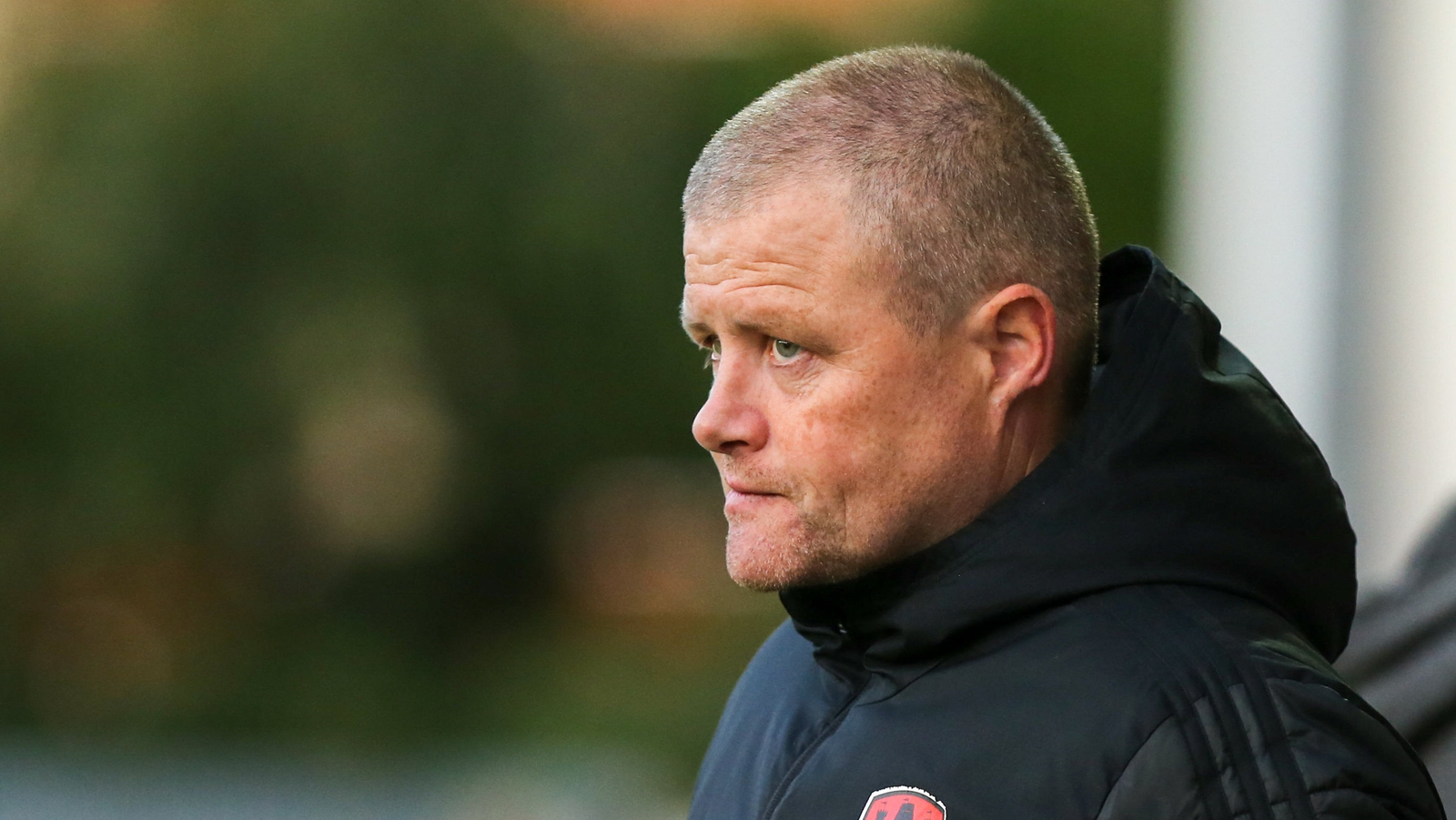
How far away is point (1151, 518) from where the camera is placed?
4.75ft

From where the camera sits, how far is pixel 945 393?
1.53 m

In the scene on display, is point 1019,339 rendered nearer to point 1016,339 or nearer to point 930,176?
point 1016,339

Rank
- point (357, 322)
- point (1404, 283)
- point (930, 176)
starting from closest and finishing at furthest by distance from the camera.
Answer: point (930, 176) → point (1404, 283) → point (357, 322)

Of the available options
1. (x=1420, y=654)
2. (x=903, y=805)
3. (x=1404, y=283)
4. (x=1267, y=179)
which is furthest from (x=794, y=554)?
(x=1267, y=179)

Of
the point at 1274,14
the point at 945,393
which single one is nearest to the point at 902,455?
the point at 945,393

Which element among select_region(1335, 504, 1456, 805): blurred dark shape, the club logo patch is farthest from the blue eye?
select_region(1335, 504, 1456, 805): blurred dark shape

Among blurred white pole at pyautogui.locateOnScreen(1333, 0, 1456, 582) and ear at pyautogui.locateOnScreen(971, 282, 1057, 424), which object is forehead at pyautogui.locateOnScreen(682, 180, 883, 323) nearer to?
ear at pyautogui.locateOnScreen(971, 282, 1057, 424)

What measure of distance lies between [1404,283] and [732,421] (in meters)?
3.90

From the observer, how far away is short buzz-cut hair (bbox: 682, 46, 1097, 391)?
1491mm

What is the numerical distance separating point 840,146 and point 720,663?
16.3 ft

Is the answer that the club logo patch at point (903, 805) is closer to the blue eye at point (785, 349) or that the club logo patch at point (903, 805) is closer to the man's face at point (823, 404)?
the man's face at point (823, 404)

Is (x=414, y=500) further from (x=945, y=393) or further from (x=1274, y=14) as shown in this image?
(x=945, y=393)

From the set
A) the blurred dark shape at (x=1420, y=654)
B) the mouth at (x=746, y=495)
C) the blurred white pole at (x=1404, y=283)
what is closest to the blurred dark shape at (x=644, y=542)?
the blurred white pole at (x=1404, y=283)

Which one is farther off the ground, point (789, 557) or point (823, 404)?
point (823, 404)
